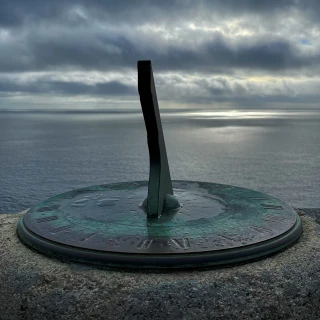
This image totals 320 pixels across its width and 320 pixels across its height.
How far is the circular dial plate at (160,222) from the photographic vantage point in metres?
4.13

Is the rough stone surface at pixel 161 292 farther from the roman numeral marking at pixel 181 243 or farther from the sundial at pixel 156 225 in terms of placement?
the roman numeral marking at pixel 181 243

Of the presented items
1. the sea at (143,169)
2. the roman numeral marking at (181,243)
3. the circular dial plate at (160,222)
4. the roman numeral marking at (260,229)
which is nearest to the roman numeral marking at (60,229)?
the circular dial plate at (160,222)

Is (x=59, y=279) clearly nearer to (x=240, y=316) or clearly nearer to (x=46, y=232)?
(x=46, y=232)

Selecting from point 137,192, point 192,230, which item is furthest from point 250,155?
point 192,230

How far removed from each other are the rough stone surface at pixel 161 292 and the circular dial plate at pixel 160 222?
0.25 m

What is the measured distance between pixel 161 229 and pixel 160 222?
0.72ft

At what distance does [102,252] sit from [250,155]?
20946mm

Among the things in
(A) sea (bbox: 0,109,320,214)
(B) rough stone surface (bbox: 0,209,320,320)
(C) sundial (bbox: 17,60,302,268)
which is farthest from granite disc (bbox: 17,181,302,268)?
(A) sea (bbox: 0,109,320,214)

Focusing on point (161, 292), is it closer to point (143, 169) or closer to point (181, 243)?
point (181, 243)

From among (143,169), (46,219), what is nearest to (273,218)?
(46,219)

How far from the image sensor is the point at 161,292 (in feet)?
11.9

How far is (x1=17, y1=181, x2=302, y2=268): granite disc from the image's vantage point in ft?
12.9

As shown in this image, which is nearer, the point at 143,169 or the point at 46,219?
the point at 46,219

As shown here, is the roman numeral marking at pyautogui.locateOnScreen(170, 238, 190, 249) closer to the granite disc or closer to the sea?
the granite disc
